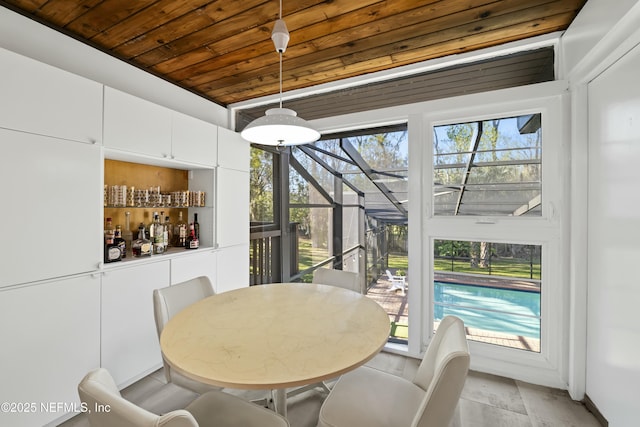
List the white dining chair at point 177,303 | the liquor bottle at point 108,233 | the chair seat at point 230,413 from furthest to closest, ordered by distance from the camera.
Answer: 1. the liquor bottle at point 108,233
2. the white dining chair at point 177,303
3. the chair seat at point 230,413

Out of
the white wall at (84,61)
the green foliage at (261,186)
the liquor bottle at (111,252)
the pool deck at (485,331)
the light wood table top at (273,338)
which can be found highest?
the white wall at (84,61)

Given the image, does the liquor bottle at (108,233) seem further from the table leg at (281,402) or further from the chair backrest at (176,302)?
the table leg at (281,402)

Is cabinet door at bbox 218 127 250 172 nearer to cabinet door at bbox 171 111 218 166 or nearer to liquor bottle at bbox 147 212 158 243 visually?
cabinet door at bbox 171 111 218 166

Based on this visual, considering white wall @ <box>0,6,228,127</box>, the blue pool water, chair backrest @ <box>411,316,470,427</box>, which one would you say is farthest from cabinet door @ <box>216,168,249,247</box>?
chair backrest @ <box>411,316,470,427</box>

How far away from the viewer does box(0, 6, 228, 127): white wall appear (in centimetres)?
170

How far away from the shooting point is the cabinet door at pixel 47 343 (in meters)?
1.46

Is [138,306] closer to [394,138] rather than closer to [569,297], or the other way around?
[394,138]

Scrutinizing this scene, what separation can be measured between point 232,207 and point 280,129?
5.36 ft

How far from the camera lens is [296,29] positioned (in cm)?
188

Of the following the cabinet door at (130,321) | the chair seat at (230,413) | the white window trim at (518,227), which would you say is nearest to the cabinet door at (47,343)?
the cabinet door at (130,321)

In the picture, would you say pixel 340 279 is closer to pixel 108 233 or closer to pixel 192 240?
pixel 192 240

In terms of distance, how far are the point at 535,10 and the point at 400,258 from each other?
6.57ft

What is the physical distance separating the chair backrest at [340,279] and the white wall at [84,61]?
208 centimetres

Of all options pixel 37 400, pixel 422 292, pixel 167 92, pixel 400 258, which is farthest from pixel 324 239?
pixel 37 400
